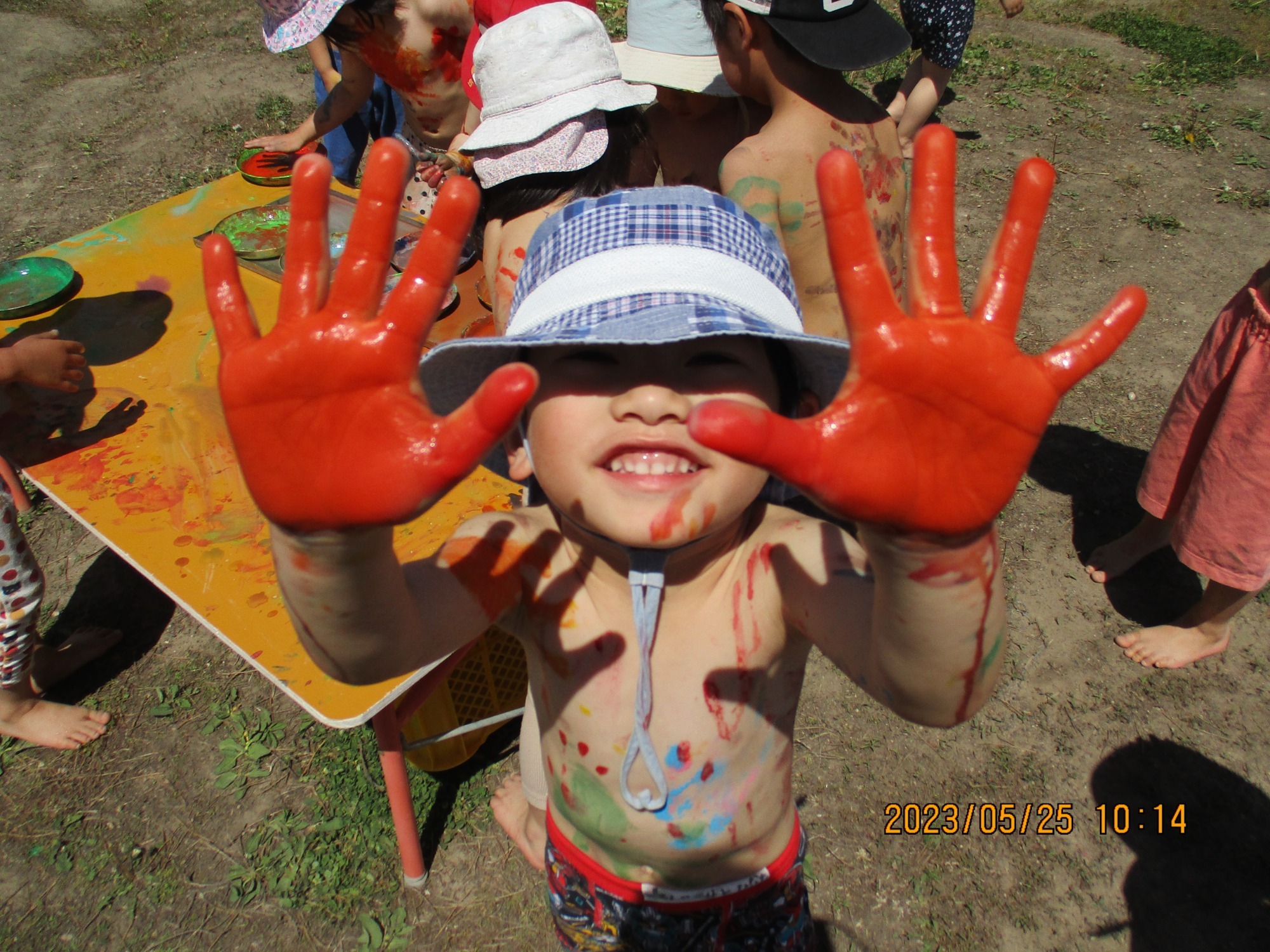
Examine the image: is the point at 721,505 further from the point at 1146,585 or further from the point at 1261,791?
the point at 1146,585

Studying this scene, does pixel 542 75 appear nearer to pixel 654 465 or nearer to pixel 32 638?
pixel 654 465

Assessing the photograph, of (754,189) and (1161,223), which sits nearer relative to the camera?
→ (754,189)

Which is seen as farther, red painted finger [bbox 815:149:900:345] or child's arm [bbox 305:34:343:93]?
child's arm [bbox 305:34:343:93]

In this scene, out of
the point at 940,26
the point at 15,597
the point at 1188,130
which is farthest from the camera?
the point at 1188,130

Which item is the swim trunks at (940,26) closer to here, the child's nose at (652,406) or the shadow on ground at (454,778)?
the shadow on ground at (454,778)

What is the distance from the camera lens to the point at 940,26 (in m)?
5.08

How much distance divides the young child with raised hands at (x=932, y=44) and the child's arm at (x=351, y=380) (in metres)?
4.96

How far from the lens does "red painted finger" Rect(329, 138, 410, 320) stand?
836 millimetres

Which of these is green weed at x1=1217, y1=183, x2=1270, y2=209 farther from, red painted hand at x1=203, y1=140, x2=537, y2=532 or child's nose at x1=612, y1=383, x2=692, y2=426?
red painted hand at x1=203, y1=140, x2=537, y2=532

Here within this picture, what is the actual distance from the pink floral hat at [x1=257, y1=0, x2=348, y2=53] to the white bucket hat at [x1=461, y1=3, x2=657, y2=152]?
0.96 meters

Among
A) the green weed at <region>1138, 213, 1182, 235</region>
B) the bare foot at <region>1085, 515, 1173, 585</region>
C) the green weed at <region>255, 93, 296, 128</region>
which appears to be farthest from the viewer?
the green weed at <region>255, 93, 296, 128</region>

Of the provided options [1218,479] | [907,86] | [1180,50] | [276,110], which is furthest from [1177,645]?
[276,110]

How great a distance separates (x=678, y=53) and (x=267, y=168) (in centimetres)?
198

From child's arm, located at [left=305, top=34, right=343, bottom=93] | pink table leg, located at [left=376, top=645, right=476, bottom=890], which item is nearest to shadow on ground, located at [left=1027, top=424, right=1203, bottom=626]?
pink table leg, located at [left=376, top=645, right=476, bottom=890]
